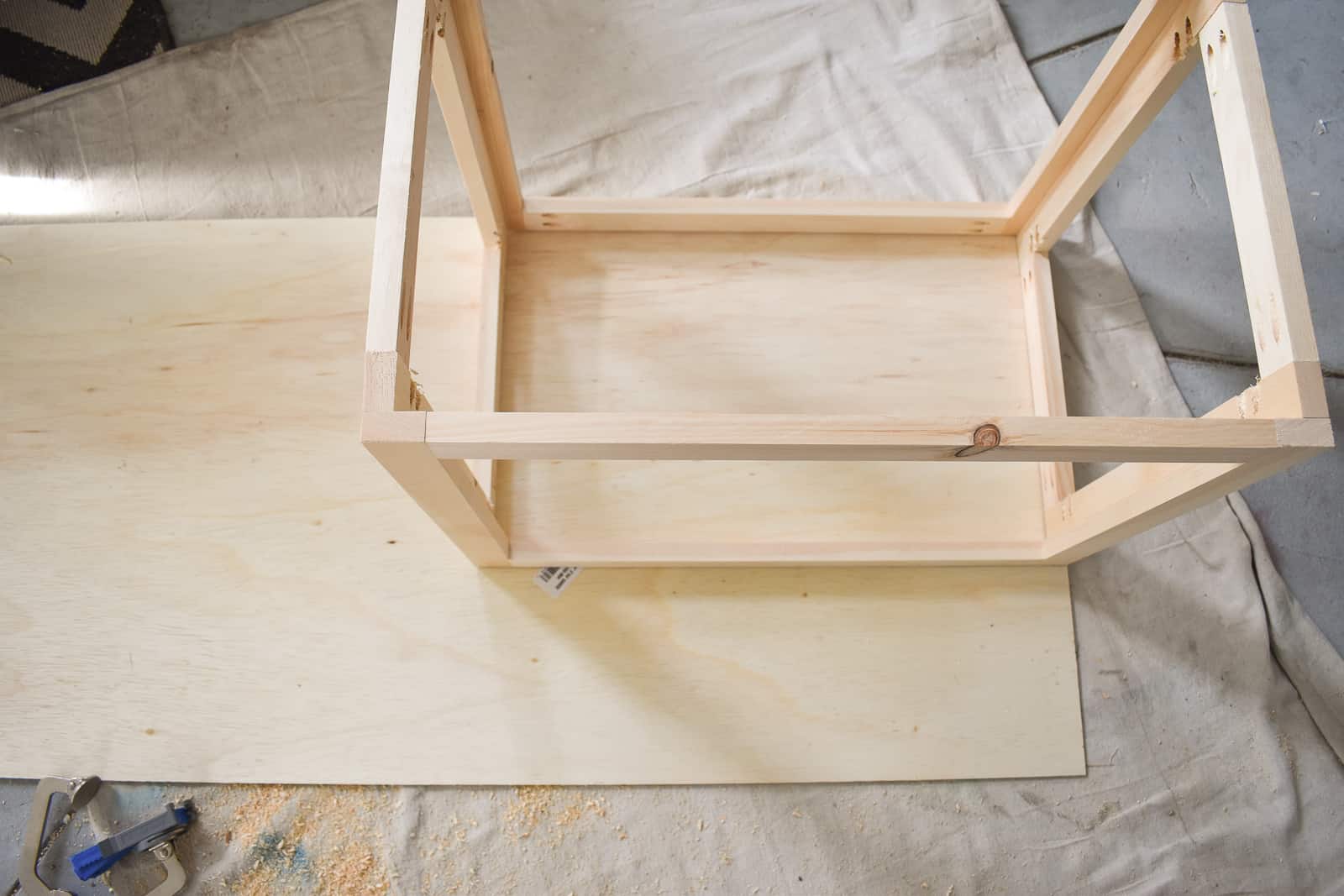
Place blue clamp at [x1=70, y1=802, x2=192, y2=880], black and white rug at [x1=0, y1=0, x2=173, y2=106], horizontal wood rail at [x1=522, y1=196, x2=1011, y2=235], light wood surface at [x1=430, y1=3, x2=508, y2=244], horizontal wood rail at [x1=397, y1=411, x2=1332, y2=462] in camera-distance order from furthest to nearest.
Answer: black and white rug at [x1=0, y1=0, x2=173, y2=106]
horizontal wood rail at [x1=522, y1=196, x2=1011, y2=235]
blue clamp at [x1=70, y1=802, x2=192, y2=880]
light wood surface at [x1=430, y1=3, x2=508, y2=244]
horizontal wood rail at [x1=397, y1=411, x2=1332, y2=462]

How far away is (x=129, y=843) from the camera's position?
941 millimetres

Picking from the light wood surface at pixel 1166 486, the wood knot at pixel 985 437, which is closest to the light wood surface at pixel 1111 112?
the light wood surface at pixel 1166 486

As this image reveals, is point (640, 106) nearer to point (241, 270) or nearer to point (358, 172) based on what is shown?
point (358, 172)

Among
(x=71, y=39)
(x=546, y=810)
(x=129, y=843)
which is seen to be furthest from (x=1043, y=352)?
(x=71, y=39)

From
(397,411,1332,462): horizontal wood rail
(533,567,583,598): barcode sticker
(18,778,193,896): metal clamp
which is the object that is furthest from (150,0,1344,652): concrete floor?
(18,778,193,896): metal clamp

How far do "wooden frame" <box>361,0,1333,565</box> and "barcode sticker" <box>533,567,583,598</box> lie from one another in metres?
0.05

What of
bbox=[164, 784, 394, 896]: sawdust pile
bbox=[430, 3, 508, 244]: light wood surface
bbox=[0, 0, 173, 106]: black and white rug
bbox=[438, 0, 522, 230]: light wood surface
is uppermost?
bbox=[0, 0, 173, 106]: black and white rug

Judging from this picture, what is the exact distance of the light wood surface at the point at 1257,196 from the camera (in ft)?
2.21

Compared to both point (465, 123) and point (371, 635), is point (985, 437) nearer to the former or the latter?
point (465, 123)

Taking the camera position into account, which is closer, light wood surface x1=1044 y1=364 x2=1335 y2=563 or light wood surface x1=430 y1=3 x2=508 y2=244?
light wood surface x1=1044 y1=364 x2=1335 y2=563

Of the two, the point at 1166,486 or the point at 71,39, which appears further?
the point at 71,39

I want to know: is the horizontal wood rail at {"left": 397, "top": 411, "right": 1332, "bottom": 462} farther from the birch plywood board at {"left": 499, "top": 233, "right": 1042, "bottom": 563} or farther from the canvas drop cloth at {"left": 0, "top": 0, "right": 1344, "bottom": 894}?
the canvas drop cloth at {"left": 0, "top": 0, "right": 1344, "bottom": 894}

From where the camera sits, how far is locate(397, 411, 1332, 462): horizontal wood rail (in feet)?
2.08

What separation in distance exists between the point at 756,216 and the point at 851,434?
0.52 m
